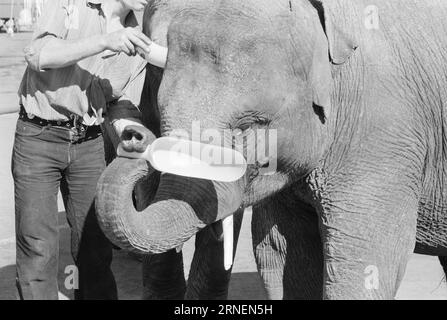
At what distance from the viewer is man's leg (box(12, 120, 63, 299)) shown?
4.59 metres

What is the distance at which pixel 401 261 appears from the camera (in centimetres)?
378

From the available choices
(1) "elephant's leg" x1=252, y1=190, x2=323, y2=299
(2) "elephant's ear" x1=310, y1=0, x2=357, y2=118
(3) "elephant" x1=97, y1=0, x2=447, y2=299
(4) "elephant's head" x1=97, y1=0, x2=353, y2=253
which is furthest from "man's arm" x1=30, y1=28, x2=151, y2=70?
(1) "elephant's leg" x1=252, y1=190, x2=323, y2=299

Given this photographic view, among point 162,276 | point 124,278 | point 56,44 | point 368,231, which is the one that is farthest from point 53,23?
point 124,278

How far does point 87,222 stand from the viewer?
477cm

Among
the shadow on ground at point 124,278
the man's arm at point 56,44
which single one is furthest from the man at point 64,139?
the shadow on ground at point 124,278

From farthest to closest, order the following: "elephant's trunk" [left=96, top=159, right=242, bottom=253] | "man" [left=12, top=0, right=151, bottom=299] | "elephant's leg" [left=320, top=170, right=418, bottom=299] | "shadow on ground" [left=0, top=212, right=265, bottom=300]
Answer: "shadow on ground" [left=0, top=212, right=265, bottom=300] → "man" [left=12, top=0, right=151, bottom=299] → "elephant's leg" [left=320, top=170, right=418, bottom=299] → "elephant's trunk" [left=96, top=159, right=242, bottom=253]

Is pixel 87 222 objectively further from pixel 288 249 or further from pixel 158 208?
pixel 158 208

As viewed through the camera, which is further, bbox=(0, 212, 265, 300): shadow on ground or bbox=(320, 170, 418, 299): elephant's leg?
bbox=(0, 212, 265, 300): shadow on ground

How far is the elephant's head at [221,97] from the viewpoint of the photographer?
323 centimetres

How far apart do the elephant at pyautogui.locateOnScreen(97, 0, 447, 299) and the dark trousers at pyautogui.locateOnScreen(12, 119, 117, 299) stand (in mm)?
809

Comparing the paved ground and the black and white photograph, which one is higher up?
the black and white photograph

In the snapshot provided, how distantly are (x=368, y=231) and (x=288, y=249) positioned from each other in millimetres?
651

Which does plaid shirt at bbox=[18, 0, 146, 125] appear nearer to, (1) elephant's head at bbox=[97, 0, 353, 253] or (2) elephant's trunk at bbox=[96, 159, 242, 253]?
(1) elephant's head at bbox=[97, 0, 353, 253]

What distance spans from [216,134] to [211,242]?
159 centimetres
